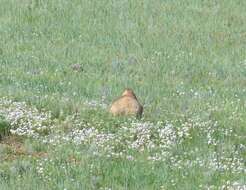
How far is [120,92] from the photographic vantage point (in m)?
13.9

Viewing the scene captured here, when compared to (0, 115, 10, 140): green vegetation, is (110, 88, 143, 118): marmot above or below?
above

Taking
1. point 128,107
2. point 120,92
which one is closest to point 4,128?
point 128,107

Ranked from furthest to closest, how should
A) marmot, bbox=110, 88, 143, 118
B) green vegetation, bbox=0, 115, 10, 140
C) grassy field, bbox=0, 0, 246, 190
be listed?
marmot, bbox=110, 88, 143, 118 → green vegetation, bbox=0, 115, 10, 140 → grassy field, bbox=0, 0, 246, 190

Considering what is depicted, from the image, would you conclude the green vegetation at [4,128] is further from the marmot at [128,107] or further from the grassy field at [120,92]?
the marmot at [128,107]

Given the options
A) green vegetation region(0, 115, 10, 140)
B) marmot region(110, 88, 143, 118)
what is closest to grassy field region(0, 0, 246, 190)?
green vegetation region(0, 115, 10, 140)

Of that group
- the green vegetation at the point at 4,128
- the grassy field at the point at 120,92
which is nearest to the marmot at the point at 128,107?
the grassy field at the point at 120,92

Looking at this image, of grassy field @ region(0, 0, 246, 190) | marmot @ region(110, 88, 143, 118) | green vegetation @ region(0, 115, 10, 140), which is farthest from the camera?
marmot @ region(110, 88, 143, 118)

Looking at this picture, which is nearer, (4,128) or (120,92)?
(4,128)

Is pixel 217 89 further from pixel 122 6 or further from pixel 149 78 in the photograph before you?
pixel 122 6

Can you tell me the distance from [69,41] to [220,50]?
4189 mm

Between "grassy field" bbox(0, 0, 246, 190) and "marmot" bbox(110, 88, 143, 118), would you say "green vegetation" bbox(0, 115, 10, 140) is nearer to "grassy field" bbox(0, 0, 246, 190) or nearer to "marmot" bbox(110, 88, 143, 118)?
"grassy field" bbox(0, 0, 246, 190)

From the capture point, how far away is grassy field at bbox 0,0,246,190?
29.2ft

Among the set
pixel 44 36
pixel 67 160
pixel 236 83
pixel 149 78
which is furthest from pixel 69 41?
pixel 67 160

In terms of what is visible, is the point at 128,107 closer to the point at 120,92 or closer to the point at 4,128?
the point at 4,128
